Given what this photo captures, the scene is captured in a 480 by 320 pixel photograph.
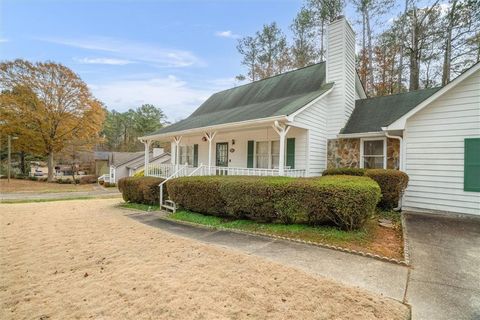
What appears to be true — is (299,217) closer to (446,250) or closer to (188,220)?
(446,250)

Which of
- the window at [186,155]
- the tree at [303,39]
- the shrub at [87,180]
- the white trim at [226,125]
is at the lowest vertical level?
the shrub at [87,180]

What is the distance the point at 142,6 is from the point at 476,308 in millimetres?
13069

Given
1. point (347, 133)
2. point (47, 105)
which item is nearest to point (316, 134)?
point (347, 133)

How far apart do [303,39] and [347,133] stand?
564 inches

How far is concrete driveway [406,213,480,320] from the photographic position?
9.34 ft

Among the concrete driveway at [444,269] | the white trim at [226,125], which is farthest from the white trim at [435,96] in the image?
the white trim at [226,125]

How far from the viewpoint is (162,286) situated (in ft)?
10.9

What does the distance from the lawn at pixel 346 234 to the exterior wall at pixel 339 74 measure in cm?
462

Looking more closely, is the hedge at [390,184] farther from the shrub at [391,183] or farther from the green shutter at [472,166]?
the green shutter at [472,166]

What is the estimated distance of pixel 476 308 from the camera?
2850 mm

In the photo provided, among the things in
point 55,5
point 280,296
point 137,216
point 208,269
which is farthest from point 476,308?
point 55,5

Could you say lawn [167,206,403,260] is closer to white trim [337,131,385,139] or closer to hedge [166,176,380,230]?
hedge [166,176,380,230]

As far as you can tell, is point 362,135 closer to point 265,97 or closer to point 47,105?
point 265,97

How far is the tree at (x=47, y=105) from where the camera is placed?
22141mm
